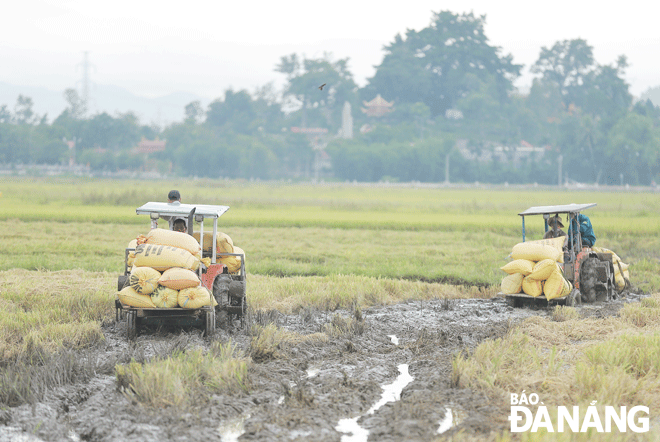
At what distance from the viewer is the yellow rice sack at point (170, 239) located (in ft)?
25.7

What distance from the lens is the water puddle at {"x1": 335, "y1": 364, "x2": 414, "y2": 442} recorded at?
530 centimetres

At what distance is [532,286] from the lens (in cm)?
1084

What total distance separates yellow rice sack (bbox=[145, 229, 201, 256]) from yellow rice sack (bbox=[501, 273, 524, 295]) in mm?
5455

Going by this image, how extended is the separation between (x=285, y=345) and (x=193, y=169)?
86641 mm

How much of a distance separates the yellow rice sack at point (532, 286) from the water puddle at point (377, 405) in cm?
421

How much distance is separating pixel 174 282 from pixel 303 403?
2.40 meters

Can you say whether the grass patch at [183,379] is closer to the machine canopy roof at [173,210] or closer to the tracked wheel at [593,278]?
the machine canopy roof at [173,210]

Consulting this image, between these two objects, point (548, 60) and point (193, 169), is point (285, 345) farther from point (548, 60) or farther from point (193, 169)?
point (548, 60)

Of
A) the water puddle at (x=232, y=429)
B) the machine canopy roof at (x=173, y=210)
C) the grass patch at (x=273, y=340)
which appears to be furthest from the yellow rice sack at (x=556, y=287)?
the water puddle at (x=232, y=429)

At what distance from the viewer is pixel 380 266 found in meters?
15.9

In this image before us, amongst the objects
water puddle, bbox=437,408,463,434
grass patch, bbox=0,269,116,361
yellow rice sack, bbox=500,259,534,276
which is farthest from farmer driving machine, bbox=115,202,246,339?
yellow rice sack, bbox=500,259,534,276

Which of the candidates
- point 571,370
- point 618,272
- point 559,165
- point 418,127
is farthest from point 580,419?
point 418,127

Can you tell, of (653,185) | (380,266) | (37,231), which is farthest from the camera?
(653,185)

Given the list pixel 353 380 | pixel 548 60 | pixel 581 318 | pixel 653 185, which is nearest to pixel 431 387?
pixel 353 380
